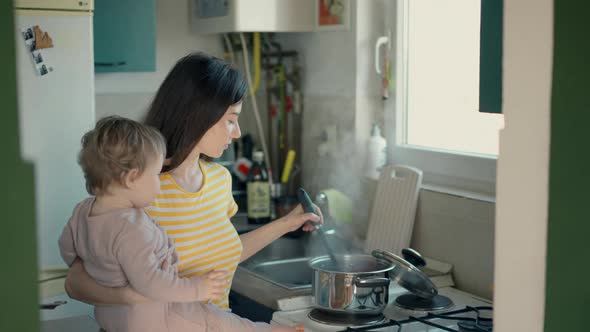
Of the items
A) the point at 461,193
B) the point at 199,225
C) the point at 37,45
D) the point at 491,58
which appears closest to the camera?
the point at 491,58

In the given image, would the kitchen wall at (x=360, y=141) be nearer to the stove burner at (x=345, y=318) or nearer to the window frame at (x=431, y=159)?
the window frame at (x=431, y=159)

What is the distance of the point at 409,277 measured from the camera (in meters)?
2.18

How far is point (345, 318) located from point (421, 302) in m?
0.26

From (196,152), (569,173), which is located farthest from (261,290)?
(569,173)

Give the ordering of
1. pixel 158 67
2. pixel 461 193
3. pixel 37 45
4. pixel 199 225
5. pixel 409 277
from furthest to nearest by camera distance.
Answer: pixel 158 67
pixel 37 45
pixel 461 193
pixel 409 277
pixel 199 225

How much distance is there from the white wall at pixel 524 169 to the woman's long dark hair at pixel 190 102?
1.03m

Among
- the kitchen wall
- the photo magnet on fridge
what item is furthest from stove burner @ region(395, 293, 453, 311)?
the photo magnet on fridge

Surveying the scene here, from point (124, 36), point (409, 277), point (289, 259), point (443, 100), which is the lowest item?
point (289, 259)

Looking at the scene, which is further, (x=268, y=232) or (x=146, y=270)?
(x=268, y=232)

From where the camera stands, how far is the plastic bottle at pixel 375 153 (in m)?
3.13

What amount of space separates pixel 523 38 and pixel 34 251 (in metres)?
0.64

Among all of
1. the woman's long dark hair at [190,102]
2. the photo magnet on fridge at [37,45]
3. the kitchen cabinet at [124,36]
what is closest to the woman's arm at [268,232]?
the woman's long dark hair at [190,102]

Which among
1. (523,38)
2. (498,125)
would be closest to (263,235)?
(498,125)

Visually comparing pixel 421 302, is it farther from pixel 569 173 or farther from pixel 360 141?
pixel 569 173
